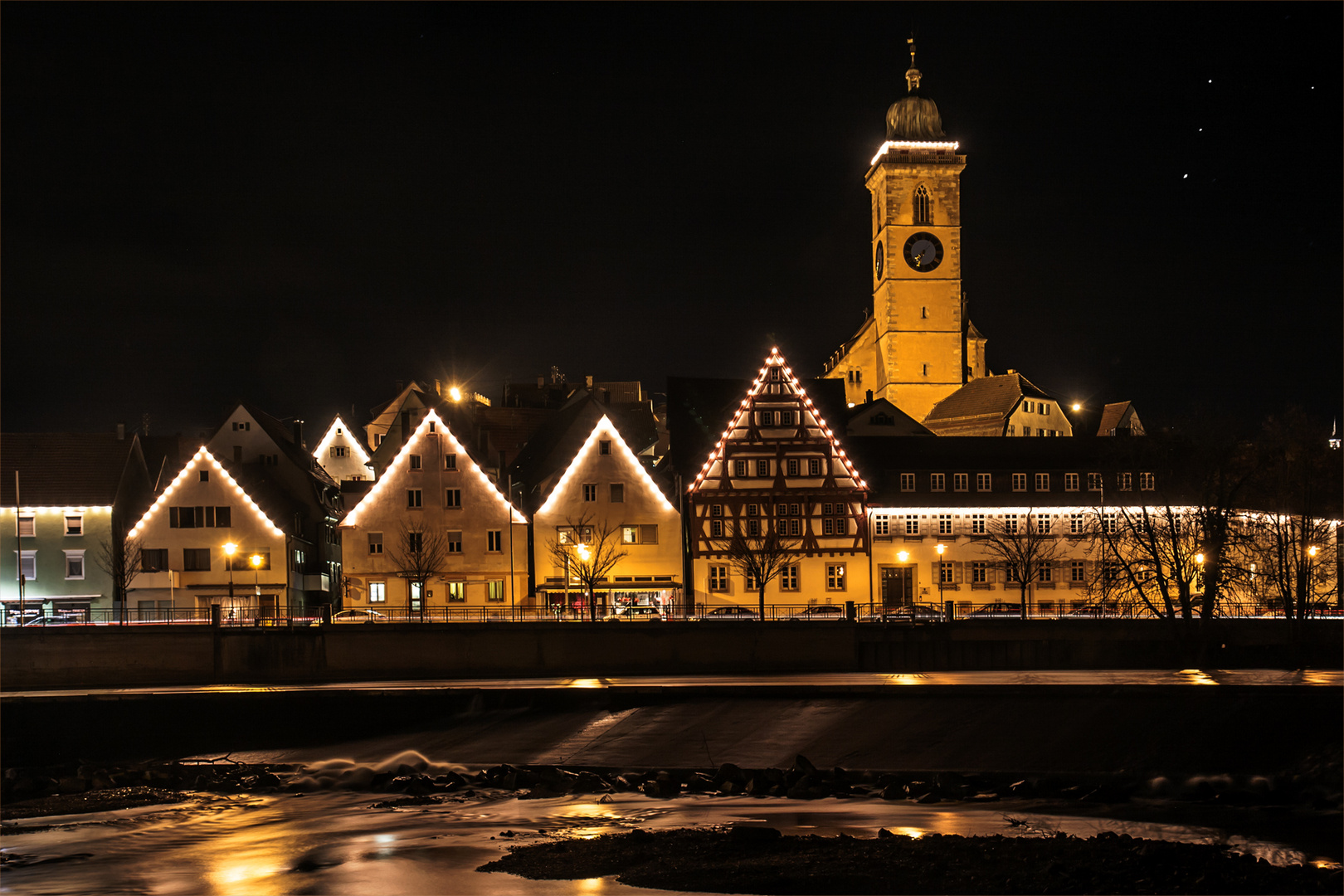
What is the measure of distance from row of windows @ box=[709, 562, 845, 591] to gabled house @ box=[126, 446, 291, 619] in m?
21.4

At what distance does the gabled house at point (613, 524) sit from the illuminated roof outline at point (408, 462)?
2424mm

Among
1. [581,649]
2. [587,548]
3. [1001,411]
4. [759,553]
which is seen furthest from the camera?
[1001,411]

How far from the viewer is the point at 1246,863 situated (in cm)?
3089

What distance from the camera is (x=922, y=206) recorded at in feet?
407

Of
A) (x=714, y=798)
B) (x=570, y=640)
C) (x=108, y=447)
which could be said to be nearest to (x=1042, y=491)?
(x=570, y=640)

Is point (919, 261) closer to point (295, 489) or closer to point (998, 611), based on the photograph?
point (998, 611)

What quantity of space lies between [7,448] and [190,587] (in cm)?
1354

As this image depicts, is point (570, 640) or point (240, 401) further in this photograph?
point (240, 401)

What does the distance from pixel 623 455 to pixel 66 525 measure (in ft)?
95.0

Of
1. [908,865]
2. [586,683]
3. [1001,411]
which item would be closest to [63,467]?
[586,683]

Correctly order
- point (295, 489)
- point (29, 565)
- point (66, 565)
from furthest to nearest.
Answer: point (295, 489)
point (66, 565)
point (29, 565)

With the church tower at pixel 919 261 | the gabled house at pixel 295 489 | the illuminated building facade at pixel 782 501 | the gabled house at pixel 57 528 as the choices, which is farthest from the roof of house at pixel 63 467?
the church tower at pixel 919 261

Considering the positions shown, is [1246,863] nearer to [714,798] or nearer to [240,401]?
[714,798]

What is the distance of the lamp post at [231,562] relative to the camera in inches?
2518
